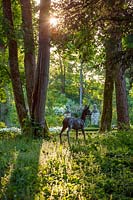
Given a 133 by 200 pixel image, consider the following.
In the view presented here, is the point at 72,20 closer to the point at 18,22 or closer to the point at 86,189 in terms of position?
the point at 86,189

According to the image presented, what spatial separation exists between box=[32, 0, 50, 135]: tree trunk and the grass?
17.5ft

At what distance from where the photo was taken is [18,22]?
22.1 m

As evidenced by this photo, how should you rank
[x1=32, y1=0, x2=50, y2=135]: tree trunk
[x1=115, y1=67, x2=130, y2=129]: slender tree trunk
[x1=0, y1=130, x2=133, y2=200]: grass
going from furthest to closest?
[x1=115, y1=67, x2=130, y2=129]: slender tree trunk, [x1=32, y1=0, x2=50, y2=135]: tree trunk, [x1=0, y1=130, x2=133, y2=200]: grass

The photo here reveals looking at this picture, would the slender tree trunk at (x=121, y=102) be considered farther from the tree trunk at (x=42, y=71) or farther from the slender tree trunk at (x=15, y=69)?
the tree trunk at (x=42, y=71)

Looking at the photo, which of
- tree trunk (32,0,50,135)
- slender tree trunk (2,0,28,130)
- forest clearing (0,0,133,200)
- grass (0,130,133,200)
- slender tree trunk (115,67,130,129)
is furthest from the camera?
slender tree trunk (115,67,130,129)

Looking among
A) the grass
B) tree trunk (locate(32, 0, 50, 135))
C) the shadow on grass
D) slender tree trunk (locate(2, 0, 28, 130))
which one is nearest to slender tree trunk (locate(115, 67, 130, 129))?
slender tree trunk (locate(2, 0, 28, 130))

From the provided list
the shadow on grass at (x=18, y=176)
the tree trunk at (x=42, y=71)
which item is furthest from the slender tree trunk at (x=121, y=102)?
the shadow on grass at (x=18, y=176)

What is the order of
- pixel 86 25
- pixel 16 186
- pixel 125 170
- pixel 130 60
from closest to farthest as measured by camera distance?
pixel 16 186, pixel 125 170, pixel 130 60, pixel 86 25

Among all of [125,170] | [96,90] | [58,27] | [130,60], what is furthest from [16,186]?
[96,90]

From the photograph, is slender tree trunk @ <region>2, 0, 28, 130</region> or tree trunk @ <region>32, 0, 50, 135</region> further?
slender tree trunk @ <region>2, 0, 28, 130</region>

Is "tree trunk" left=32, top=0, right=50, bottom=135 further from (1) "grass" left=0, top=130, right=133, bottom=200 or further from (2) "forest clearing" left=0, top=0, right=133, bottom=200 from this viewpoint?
(1) "grass" left=0, top=130, right=133, bottom=200

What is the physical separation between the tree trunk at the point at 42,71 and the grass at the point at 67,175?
532 centimetres

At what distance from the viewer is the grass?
6270 millimetres

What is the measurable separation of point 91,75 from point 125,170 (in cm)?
4355
